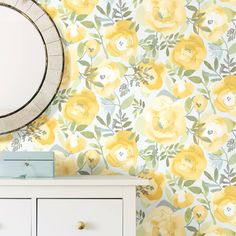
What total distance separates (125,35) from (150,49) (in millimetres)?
147

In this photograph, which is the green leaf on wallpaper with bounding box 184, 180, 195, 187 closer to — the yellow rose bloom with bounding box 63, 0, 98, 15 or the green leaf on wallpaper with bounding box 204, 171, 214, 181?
the green leaf on wallpaper with bounding box 204, 171, 214, 181

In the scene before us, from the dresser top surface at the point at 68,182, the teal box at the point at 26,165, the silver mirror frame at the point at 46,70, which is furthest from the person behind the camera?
the silver mirror frame at the point at 46,70

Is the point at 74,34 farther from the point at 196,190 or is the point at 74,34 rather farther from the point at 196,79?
the point at 196,190

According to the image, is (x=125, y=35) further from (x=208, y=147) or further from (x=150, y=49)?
(x=208, y=147)

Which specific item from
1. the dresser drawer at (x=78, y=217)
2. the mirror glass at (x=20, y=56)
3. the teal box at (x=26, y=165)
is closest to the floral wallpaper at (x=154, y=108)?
the mirror glass at (x=20, y=56)

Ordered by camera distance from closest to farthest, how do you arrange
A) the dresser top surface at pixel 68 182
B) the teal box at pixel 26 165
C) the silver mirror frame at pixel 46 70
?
1. the dresser top surface at pixel 68 182
2. the teal box at pixel 26 165
3. the silver mirror frame at pixel 46 70

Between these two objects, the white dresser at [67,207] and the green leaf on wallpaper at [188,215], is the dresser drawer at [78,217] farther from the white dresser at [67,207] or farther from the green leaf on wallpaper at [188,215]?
the green leaf on wallpaper at [188,215]

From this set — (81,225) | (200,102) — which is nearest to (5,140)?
(81,225)

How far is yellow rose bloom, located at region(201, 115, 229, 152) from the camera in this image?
223 cm

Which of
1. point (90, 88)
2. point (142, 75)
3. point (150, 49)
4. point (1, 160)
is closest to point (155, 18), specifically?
point (150, 49)

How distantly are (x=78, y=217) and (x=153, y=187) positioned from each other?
54 centimetres

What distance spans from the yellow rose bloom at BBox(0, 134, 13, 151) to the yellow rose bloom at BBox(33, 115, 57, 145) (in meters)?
0.14

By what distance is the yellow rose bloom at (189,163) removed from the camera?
223cm

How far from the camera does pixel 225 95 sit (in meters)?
2.24
